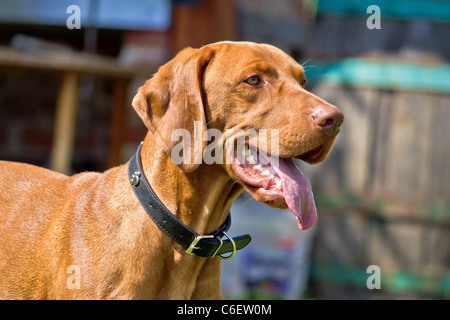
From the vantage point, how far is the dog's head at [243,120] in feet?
7.91

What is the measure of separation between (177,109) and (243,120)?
28 centimetres

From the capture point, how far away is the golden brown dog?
7.86 ft

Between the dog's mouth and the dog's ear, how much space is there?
0.20m

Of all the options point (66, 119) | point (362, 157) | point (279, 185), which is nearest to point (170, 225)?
point (279, 185)

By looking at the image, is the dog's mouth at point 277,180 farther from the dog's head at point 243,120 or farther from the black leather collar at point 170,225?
the black leather collar at point 170,225

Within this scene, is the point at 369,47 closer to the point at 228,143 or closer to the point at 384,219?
the point at 384,219

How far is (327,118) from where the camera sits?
93.0 inches

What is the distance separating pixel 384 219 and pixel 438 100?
111cm

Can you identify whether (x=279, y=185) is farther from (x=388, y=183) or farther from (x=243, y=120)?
(x=388, y=183)

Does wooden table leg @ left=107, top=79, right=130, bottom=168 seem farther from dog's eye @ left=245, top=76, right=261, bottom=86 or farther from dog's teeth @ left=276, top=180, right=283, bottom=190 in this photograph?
dog's teeth @ left=276, top=180, right=283, bottom=190

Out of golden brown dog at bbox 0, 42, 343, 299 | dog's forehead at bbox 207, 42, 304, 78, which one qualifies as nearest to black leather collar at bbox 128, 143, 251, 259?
golden brown dog at bbox 0, 42, 343, 299
